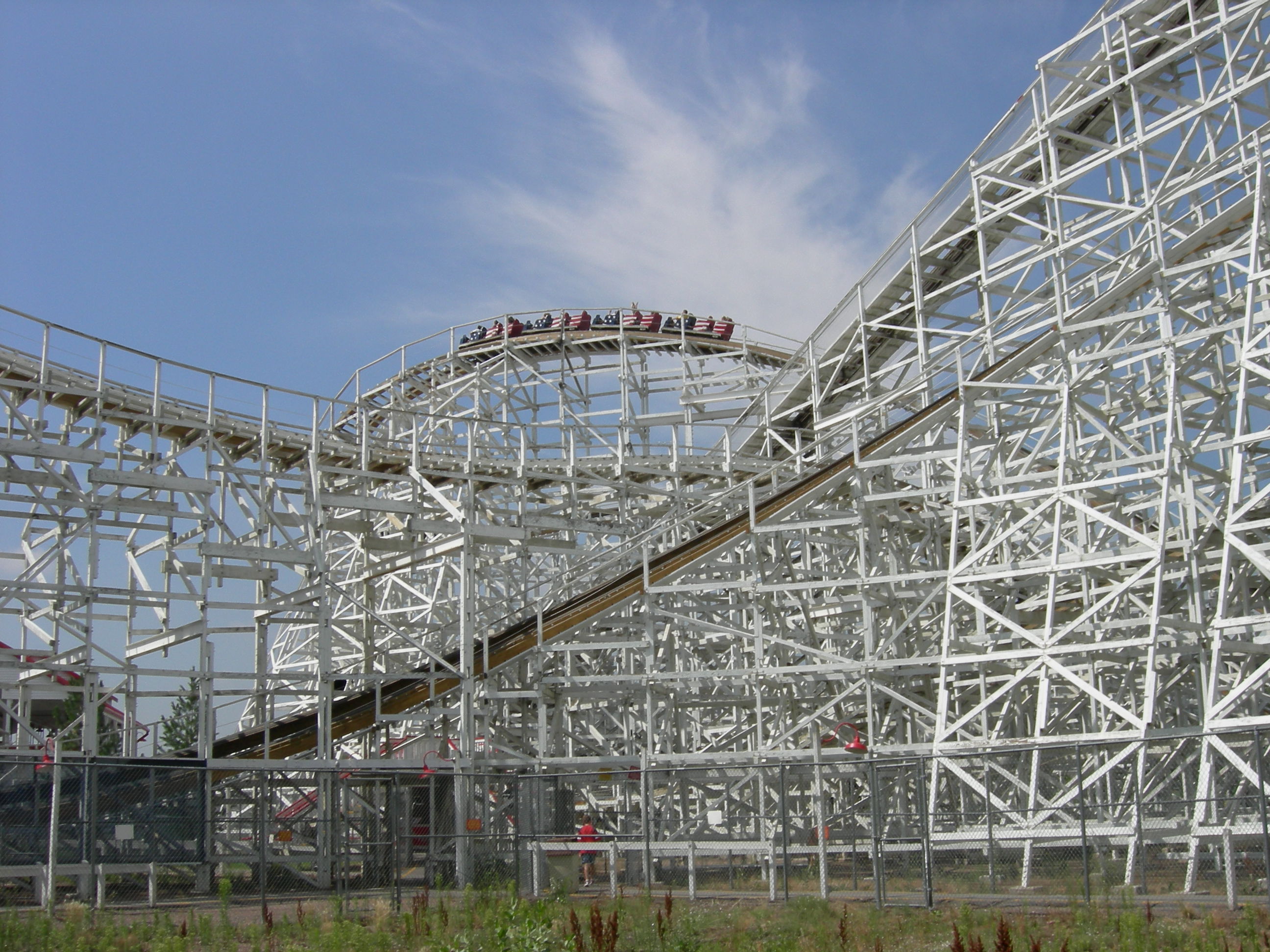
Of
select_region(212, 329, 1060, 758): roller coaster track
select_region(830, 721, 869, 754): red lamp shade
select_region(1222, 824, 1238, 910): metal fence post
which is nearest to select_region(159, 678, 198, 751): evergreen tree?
select_region(212, 329, 1060, 758): roller coaster track

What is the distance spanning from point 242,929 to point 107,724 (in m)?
36.4

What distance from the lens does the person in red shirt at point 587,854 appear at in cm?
1800

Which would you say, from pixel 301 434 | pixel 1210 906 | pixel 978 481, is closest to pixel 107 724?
pixel 301 434

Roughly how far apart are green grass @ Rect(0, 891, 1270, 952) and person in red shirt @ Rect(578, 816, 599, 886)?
9.90 ft

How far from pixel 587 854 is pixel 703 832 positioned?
2.57 metres

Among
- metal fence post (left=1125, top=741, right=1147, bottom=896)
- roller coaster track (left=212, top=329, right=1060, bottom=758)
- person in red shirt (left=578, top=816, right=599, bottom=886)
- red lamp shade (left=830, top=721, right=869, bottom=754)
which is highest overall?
roller coaster track (left=212, top=329, right=1060, bottom=758)

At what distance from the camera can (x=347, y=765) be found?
69.2 ft

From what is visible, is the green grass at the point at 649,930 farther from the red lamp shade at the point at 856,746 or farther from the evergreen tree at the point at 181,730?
the evergreen tree at the point at 181,730

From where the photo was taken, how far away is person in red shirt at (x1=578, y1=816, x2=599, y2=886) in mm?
18000

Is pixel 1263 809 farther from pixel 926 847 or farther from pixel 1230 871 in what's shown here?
pixel 926 847

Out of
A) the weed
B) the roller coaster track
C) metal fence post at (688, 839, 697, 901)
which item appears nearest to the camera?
the weed

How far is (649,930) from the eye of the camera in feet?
41.1

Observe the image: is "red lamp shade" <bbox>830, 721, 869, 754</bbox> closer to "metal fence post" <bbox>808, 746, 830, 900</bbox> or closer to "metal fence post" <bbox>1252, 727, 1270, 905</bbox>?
"metal fence post" <bbox>808, 746, 830, 900</bbox>

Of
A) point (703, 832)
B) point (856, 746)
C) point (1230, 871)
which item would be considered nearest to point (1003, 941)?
point (1230, 871)
